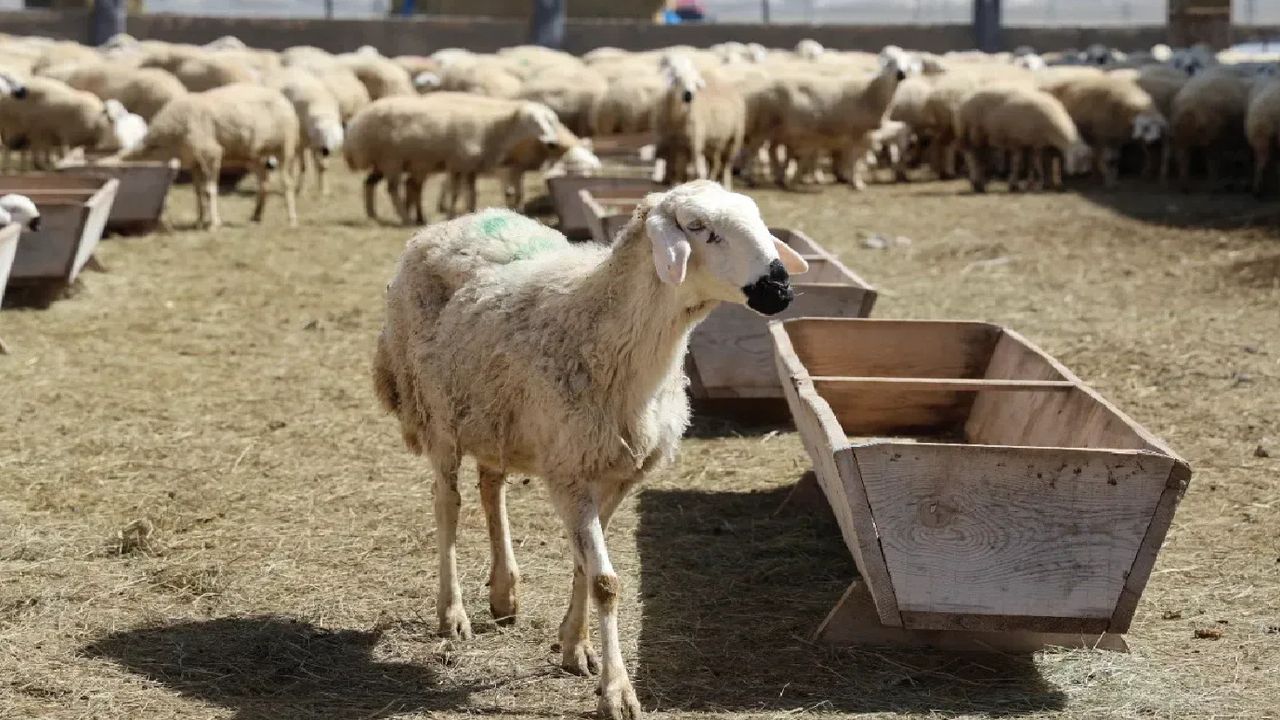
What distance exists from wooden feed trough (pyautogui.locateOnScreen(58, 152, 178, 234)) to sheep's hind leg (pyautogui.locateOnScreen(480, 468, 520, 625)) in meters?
10.2

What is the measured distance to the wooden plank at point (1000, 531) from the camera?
5066mm

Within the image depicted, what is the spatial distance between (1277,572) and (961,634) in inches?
69.2

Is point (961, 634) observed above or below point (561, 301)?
below

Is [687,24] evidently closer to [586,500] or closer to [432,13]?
[432,13]

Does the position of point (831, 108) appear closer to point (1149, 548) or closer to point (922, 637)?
point (922, 637)

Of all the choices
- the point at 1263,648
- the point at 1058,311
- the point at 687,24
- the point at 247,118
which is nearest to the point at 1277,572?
the point at 1263,648

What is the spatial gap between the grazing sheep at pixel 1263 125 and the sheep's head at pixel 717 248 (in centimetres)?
1593

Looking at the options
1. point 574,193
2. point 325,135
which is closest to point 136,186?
point 325,135

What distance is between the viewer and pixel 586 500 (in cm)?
512

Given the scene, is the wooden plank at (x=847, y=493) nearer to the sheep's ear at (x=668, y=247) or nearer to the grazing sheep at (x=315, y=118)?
the sheep's ear at (x=668, y=247)

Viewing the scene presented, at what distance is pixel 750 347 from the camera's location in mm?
8742

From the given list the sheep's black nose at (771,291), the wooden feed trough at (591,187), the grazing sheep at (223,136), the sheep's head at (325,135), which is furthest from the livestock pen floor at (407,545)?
the sheep's head at (325,135)

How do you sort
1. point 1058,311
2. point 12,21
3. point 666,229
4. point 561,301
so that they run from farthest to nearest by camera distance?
point 12,21 → point 1058,311 → point 561,301 → point 666,229

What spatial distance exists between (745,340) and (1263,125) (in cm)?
1276
